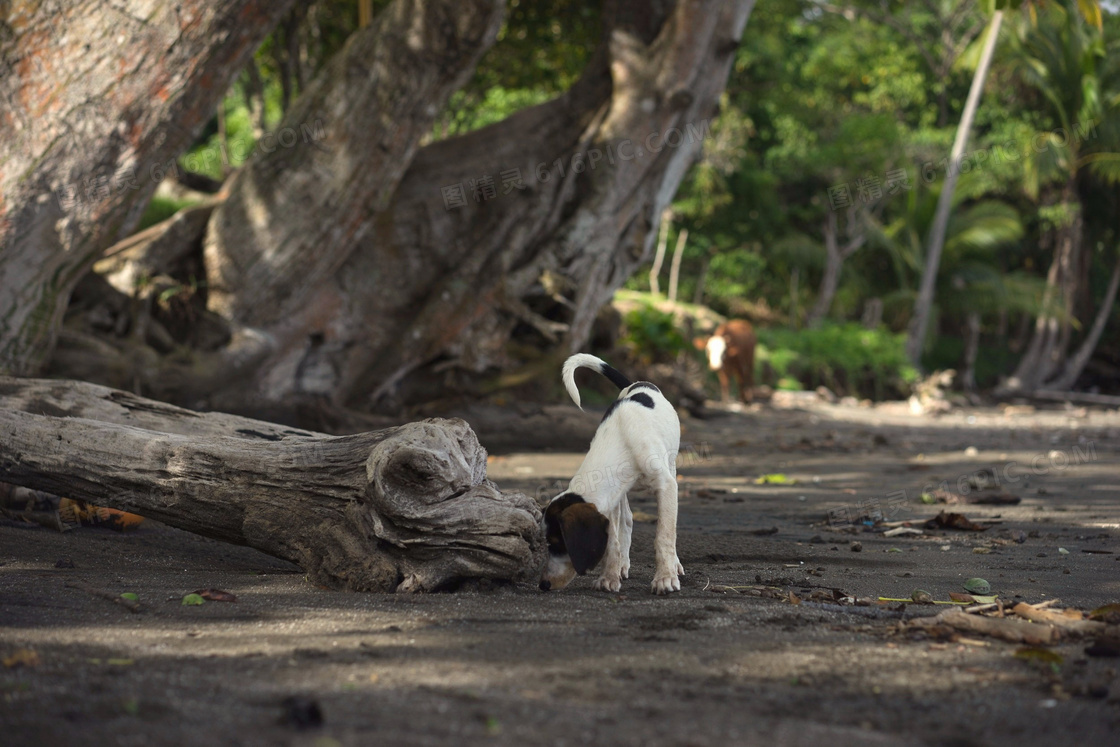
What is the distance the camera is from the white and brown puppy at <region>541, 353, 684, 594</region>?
3.61 m

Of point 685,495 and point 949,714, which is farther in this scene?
point 685,495

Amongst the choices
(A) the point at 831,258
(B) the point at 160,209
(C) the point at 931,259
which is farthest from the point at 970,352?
(B) the point at 160,209

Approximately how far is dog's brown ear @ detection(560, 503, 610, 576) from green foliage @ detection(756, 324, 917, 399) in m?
16.7

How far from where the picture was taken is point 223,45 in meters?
6.93

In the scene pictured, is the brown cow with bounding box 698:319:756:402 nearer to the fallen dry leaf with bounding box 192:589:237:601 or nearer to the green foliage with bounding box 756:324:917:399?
the green foliage with bounding box 756:324:917:399

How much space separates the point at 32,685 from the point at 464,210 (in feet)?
26.4

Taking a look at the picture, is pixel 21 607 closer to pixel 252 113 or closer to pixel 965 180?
pixel 252 113

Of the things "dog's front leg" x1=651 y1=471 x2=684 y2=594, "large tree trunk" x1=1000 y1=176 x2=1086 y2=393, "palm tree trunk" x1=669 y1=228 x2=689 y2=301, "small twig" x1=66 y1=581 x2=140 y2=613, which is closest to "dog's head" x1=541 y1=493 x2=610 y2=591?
"dog's front leg" x1=651 y1=471 x2=684 y2=594

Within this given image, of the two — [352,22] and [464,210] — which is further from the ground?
[352,22]

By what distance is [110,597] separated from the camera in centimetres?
340

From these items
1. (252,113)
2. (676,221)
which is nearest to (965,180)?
(676,221)

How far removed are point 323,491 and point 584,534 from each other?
3.86ft

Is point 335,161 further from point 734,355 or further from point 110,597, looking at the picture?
point 734,355

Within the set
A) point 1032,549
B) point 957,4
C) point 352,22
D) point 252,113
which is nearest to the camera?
point 1032,549
